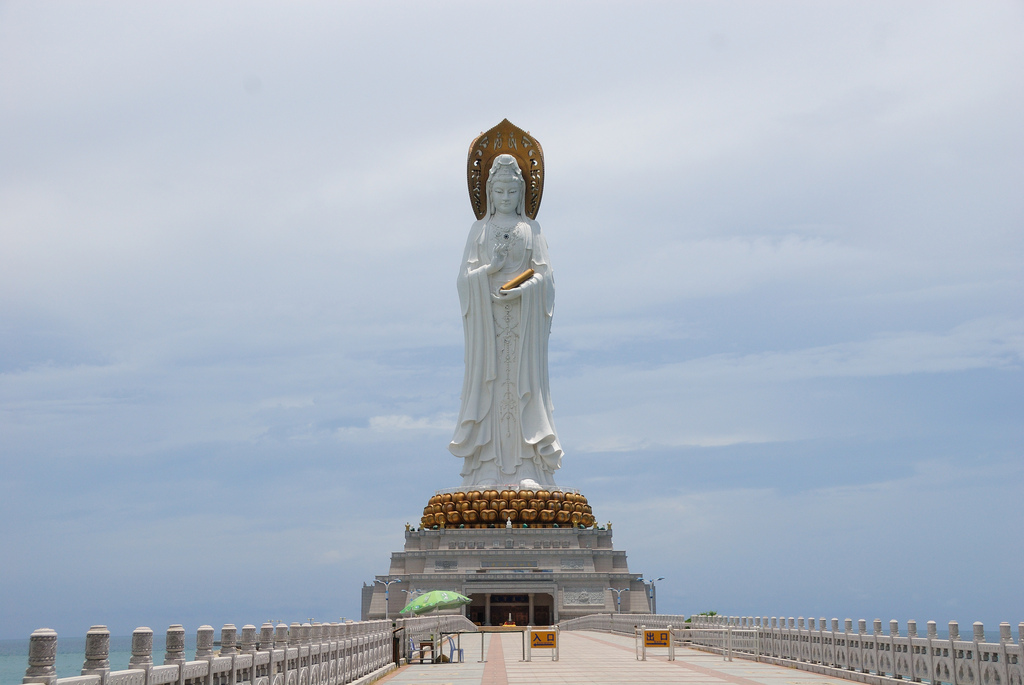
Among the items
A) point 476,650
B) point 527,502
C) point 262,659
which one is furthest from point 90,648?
point 527,502

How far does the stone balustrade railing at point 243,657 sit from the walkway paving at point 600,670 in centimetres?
95

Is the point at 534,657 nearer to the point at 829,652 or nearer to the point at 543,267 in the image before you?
the point at 829,652

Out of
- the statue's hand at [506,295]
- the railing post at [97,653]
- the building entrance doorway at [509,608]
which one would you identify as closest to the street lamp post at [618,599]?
the building entrance doorway at [509,608]

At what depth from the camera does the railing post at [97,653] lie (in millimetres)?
6530

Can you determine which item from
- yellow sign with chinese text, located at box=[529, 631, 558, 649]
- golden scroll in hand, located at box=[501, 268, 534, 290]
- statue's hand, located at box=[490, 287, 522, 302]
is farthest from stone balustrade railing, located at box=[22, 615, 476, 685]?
golden scroll in hand, located at box=[501, 268, 534, 290]

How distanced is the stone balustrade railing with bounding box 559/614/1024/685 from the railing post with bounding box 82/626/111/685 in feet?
30.4

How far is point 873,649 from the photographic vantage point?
49.0 ft

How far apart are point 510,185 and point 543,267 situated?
367 centimetres

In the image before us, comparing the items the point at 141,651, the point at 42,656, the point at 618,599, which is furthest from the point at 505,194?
the point at 42,656

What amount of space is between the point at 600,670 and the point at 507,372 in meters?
26.1

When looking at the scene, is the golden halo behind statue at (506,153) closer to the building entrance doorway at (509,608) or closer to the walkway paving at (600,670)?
the building entrance doorway at (509,608)

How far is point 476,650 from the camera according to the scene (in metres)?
24.0

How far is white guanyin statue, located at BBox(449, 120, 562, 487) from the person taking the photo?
4222 cm

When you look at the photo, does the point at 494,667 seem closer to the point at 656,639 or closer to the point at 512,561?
the point at 656,639
